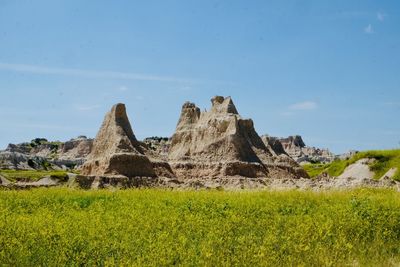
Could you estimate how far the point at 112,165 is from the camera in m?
59.8

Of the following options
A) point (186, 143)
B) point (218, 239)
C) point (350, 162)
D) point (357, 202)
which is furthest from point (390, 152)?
point (218, 239)

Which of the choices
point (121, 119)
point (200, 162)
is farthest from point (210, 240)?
point (200, 162)

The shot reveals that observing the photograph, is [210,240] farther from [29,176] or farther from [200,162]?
[29,176]

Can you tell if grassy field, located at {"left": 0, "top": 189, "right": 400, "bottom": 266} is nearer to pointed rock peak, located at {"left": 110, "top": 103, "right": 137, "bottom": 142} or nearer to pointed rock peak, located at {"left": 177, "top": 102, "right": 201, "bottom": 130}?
pointed rock peak, located at {"left": 110, "top": 103, "right": 137, "bottom": 142}

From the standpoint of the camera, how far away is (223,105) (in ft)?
278

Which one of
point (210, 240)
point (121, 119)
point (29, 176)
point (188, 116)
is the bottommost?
point (210, 240)

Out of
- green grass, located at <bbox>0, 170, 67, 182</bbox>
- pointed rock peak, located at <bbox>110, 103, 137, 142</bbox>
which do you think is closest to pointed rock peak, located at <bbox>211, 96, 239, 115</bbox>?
pointed rock peak, located at <bbox>110, 103, 137, 142</bbox>

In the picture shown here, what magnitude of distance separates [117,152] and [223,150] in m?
19.7

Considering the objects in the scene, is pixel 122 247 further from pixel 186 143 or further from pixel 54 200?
pixel 186 143

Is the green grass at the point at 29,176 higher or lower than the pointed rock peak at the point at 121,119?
lower

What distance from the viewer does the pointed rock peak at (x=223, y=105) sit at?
83812mm

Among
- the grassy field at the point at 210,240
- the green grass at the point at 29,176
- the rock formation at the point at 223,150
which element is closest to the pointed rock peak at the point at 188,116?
the rock formation at the point at 223,150

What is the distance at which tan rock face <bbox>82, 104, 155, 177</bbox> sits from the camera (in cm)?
6016

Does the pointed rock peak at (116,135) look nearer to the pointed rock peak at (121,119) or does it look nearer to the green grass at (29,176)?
the pointed rock peak at (121,119)
